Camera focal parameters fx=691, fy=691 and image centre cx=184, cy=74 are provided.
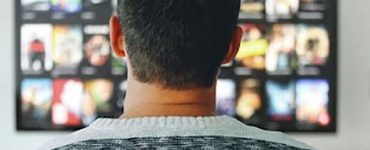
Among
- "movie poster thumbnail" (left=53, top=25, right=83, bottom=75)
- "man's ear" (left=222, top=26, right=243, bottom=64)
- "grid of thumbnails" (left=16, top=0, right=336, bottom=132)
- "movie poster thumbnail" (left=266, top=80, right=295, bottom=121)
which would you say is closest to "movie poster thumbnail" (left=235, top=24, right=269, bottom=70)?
"grid of thumbnails" (left=16, top=0, right=336, bottom=132)

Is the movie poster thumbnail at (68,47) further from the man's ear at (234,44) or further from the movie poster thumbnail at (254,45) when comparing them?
the man's ear at (234,44)

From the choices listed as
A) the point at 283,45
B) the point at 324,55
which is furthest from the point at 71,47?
the point at 324,55

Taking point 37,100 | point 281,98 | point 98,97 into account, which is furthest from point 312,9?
point 37,100

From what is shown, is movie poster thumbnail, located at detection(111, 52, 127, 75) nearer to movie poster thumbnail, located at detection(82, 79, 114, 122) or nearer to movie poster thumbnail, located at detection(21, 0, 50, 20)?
movie poster thumbnail, located at detection(82, 79, 114, 122)

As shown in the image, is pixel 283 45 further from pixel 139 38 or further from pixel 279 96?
pixel 139 38

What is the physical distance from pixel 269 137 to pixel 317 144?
6.92 feet

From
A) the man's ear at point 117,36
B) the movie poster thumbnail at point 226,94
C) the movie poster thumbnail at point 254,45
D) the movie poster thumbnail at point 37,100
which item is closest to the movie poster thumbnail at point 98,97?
the movie poster thumbnail at point 37,100

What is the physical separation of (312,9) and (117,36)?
6.77ft

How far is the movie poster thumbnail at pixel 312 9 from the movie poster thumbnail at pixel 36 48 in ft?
3.33

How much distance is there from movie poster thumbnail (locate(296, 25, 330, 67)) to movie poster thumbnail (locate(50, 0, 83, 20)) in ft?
2.95

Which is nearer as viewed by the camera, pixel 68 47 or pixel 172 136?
pixel 172 136

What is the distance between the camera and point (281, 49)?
278 cm

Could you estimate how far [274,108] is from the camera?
281 cm

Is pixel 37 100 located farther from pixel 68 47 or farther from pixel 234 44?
pixel 234 44
